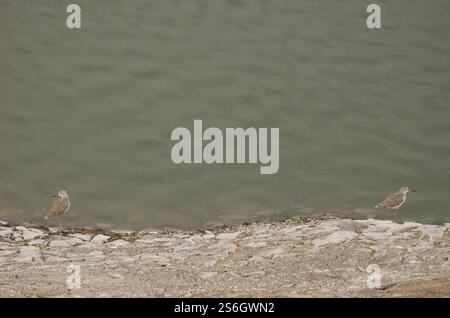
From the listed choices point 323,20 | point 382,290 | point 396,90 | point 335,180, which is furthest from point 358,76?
point 382,290

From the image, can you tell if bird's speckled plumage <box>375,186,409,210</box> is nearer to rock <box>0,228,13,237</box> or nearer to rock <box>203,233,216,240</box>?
rock <box>203,233,216,240</box>

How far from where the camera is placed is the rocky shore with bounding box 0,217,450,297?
4.66 m

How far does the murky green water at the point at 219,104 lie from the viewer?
7.43 meters

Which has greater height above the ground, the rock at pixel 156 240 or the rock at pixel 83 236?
the rock at pixel 83 236

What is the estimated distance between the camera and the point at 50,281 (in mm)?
4957

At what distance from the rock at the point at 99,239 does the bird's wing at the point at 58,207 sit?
511mm

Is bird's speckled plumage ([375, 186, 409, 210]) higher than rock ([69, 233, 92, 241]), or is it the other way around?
bird's speckled plumage ([375, 186, 409, 210])

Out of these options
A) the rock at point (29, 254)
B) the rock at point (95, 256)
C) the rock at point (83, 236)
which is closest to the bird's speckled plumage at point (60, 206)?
the rock at point (83, 236)

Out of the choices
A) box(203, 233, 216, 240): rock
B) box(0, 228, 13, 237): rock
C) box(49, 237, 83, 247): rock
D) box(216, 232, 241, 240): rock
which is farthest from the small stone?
box(216, 232, 241, 240): rock

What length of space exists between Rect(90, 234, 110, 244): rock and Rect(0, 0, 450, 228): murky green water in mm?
444

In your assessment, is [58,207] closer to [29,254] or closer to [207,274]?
[29,254]

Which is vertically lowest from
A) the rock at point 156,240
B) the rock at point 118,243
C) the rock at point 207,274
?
the rock at point 207,274

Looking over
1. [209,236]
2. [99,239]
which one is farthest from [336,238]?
[99,239]

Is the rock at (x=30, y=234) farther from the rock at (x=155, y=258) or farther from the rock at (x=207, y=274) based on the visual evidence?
the rock at (x=207, y=274)
